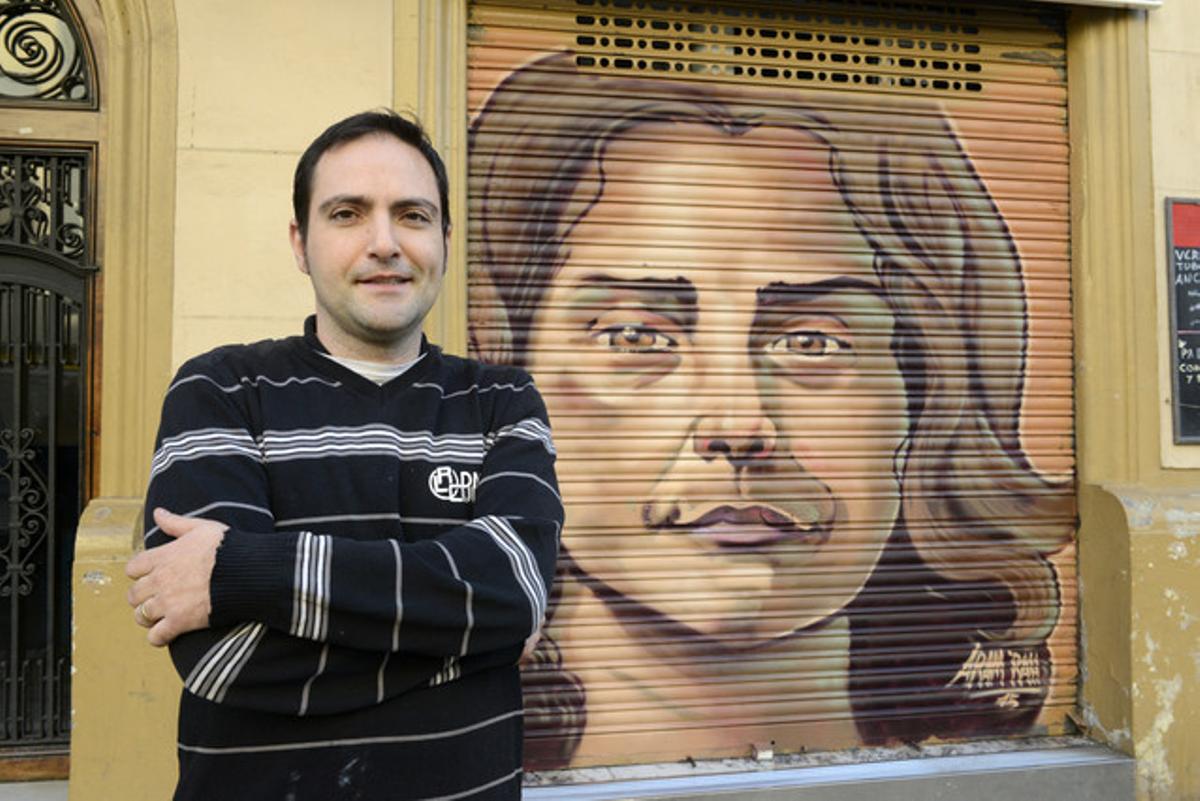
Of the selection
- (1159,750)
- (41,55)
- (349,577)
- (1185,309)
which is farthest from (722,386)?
(41,55)

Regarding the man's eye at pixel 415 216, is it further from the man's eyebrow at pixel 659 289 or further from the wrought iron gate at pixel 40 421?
the wrought iron gate at pixel 40 421

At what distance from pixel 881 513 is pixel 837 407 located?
1.98ft

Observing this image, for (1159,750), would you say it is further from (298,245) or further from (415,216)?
(298,245)

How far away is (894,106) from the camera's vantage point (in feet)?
15.5

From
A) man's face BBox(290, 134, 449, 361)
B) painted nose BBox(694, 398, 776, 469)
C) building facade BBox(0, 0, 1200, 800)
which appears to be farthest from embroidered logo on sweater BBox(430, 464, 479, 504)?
painted nose BBox(694, 398, 776, 469)

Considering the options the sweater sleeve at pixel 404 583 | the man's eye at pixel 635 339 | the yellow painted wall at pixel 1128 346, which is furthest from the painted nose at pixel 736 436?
the sweater sleeve at pixel 404 583

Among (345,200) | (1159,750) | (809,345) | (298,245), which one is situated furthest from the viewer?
(809,345)

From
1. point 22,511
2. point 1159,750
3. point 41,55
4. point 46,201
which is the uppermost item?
point 41,55

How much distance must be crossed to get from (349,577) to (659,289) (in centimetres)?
316

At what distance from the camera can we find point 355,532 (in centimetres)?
159

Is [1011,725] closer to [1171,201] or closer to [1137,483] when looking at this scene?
[1137,483]

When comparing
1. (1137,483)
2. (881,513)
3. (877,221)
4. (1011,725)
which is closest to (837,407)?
(881,513)

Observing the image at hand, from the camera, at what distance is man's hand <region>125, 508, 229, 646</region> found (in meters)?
1.46

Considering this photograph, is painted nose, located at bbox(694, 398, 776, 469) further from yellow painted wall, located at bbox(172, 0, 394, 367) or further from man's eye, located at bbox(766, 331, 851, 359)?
yellow painted wall, located at bbox(172, 0, 394, 367)
